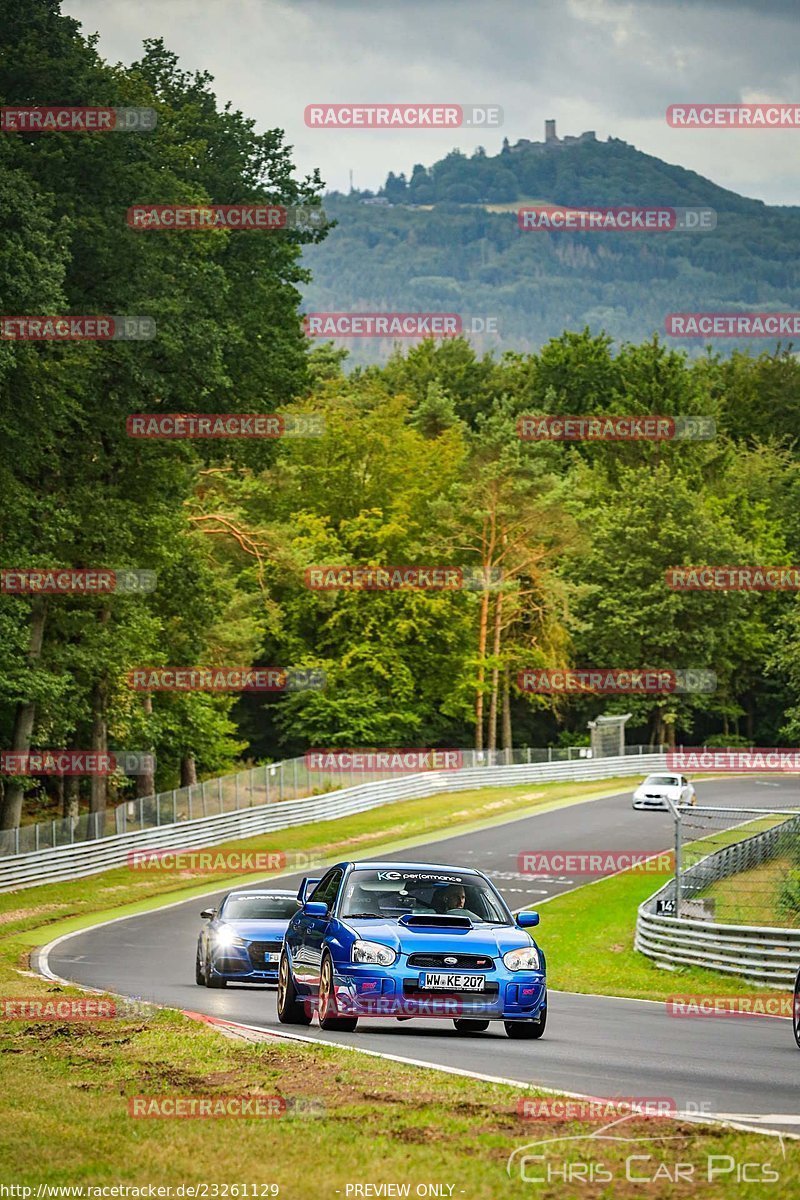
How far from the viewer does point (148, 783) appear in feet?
181

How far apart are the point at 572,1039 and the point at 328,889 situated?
8.13ft

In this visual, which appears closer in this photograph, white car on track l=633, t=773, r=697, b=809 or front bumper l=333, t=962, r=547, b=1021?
front bumper l=333, t=962, r=547, b=1021

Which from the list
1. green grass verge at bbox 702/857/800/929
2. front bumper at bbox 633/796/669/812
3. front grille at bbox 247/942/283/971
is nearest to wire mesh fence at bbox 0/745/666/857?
front bumper at bbox 633/796/669/812

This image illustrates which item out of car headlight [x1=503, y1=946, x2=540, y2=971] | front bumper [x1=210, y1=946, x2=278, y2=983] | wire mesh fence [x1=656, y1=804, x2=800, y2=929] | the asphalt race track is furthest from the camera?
wire mesh fence [x1=656, y1=804, x2=800, y2=929]

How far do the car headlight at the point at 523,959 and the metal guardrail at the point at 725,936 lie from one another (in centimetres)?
847

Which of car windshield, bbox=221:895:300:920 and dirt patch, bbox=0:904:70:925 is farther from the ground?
car windshield, bbox=221:895:300:920

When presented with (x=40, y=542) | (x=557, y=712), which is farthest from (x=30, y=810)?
(x=557, y=712)

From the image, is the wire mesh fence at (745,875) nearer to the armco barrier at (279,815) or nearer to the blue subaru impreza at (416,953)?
the blue subaru impreza at (416,953)

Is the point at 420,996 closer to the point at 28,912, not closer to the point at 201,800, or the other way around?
the point at 28,912

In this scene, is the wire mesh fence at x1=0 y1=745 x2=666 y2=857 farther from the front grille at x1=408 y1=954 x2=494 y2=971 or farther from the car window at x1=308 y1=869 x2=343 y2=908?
the front grille at x1=408 y1=954 x2=494 y2=971

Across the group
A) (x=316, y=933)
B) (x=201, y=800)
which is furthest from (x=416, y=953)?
(x=201, y=800)

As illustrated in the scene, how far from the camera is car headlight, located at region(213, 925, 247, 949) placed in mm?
20719

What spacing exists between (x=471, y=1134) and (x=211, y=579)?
39.3 m

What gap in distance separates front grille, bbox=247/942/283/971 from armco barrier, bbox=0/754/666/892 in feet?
67.5
